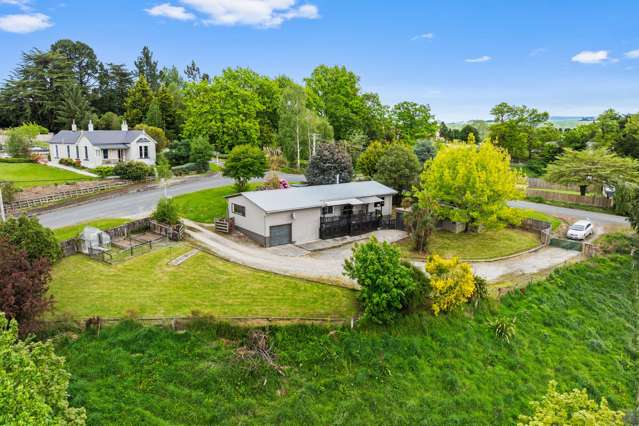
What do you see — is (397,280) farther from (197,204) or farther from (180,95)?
(180,95)

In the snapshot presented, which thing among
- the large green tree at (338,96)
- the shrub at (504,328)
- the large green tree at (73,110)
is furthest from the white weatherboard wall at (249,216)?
the large green tree at (73,110)

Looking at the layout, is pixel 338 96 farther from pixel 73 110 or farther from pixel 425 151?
pixel 73 110

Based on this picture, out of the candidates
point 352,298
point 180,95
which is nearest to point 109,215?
point 352,298

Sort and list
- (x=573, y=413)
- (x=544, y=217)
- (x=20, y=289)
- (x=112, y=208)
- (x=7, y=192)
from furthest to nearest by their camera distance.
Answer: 1. (x=544, y=217)
2. (x=112, y=208)
3. (x=7, y=192)
4. (x=20, y=289)
5. (x=573, y=413)

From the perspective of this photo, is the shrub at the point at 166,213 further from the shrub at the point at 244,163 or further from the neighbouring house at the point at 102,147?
the neighbouring house at the point at 102,147

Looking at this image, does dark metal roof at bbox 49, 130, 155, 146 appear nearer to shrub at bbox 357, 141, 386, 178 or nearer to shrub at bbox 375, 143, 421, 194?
shrub at bbox 357, 141, 386, 178

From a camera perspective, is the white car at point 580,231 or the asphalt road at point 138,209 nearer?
the white car at point 580,231

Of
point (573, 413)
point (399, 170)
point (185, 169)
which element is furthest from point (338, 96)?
point (573, 413)
